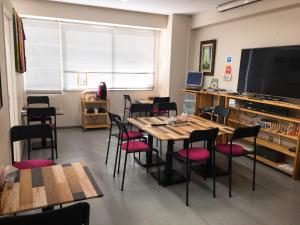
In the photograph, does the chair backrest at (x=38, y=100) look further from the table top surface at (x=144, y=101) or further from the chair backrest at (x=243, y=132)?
the chair backrest at (x=243, y=132)

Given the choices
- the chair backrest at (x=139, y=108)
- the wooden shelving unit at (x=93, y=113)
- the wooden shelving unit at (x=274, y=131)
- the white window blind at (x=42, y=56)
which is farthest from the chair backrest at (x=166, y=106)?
the white window blind at (x=42, y=56)

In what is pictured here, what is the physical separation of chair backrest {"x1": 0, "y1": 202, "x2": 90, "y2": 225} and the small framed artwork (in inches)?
189

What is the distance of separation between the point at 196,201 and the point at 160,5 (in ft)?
13.0

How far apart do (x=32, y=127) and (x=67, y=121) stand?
3.34 meters

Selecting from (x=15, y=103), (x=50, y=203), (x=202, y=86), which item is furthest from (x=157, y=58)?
(x=50, y=203)

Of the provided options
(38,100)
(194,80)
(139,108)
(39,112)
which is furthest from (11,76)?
(194,80)

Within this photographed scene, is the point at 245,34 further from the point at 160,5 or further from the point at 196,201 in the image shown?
the point at 196,201

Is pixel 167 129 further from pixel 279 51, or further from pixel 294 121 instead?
pixel 279 51

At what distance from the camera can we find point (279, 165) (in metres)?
3.66

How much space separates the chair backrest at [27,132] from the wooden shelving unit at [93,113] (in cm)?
297

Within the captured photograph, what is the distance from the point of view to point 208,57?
5.55m

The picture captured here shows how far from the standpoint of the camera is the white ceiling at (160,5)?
4738 mm

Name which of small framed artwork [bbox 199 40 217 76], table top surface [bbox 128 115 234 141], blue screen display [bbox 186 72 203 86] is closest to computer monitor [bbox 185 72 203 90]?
blue screen display [bbox 186 72 203 86]

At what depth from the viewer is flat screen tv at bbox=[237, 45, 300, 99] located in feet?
11.5
